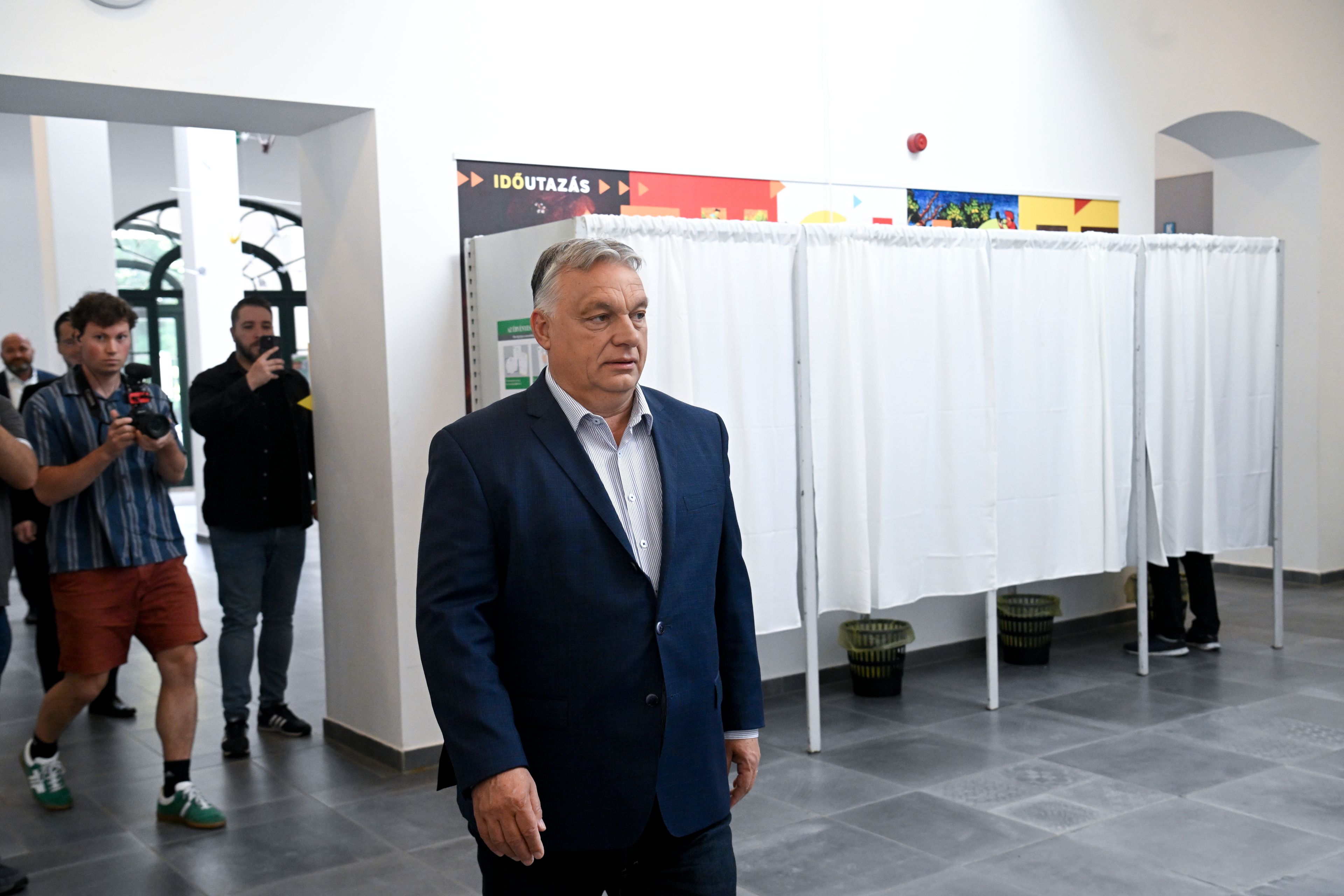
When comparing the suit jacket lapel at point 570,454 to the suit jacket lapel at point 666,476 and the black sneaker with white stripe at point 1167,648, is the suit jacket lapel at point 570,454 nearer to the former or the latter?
the suit jacket lapel at point 666,476

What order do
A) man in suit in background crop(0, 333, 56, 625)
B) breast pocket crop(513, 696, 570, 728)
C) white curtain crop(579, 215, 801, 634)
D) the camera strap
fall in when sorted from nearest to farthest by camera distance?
breast pocket crop(513, 696, 570, 728), the camera strap, white curtain crop(579, 215, 801, 634), man in suit in background crop(0, 333, 56, 625)

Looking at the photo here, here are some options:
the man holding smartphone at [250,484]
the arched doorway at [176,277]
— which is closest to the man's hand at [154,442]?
the man holding smartphone at [250,484]

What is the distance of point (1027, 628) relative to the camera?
5.56 m

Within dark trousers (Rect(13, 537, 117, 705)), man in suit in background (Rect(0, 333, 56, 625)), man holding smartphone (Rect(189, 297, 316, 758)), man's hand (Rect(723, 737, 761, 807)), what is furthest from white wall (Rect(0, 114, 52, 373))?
man's hand (Rect(723, 737, 761, 807))

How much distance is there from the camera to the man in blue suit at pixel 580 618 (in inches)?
69.2

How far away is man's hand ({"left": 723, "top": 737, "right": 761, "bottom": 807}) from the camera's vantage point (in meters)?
2.05

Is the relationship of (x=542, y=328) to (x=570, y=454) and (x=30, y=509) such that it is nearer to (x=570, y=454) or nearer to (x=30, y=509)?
(x=570, y=454)

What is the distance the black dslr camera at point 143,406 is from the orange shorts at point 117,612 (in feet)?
1.37

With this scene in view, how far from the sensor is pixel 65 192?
28.3ft

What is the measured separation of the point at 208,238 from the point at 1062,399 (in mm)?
8364

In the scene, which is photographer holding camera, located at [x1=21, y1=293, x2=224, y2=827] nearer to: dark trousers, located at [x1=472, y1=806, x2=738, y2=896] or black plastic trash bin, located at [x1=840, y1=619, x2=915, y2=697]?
dark trousers, located at [x1=472, y1=806, x2=738, y2=896]

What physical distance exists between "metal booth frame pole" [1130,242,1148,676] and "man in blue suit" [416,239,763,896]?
3.92 meters

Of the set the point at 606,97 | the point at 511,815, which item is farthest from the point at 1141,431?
the point at 511,815

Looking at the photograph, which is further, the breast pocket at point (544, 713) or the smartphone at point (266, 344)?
the smartphone at point (266, 344)
